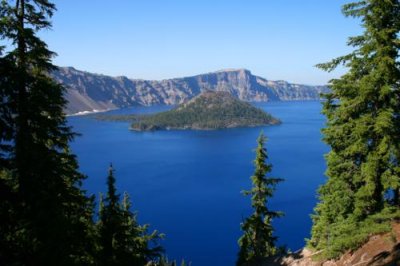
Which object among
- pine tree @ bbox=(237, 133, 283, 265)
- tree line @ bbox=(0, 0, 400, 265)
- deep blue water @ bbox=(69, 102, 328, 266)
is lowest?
deep blue water @ bbox=(69, 102, 328, 266)

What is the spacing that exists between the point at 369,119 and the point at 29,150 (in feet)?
45.9

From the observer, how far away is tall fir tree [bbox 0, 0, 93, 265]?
13.6 metres

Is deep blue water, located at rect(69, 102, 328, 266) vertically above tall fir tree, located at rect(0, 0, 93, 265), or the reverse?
tall fir tree, located at rect(0, 0, 93, 265)

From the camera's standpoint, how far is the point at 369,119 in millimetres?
17172

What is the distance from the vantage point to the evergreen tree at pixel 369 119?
54.7 feet

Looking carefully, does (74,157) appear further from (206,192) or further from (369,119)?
(206,192)

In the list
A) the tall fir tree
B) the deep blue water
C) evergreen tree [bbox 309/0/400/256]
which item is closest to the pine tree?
evergreen tree [bbox 309/0/400/256]

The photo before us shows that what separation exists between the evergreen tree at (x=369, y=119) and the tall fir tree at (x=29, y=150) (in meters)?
12.4

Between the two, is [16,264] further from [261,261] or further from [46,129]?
[261,261]

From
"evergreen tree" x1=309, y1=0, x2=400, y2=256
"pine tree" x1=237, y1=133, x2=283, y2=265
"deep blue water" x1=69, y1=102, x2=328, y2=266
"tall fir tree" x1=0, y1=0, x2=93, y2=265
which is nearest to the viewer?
"tall fir tree" x1=0, y1=0, x2=93, y2=265

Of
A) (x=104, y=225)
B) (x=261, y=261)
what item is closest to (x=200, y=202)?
(x=261, y=261)

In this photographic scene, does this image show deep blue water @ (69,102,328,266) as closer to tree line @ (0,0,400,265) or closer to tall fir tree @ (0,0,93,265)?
tree line @ (0,0,400,265)

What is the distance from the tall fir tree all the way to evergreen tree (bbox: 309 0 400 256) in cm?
1239

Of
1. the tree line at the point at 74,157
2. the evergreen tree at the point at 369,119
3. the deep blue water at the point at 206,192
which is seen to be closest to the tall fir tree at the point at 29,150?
the tree line at the point at 74,157
